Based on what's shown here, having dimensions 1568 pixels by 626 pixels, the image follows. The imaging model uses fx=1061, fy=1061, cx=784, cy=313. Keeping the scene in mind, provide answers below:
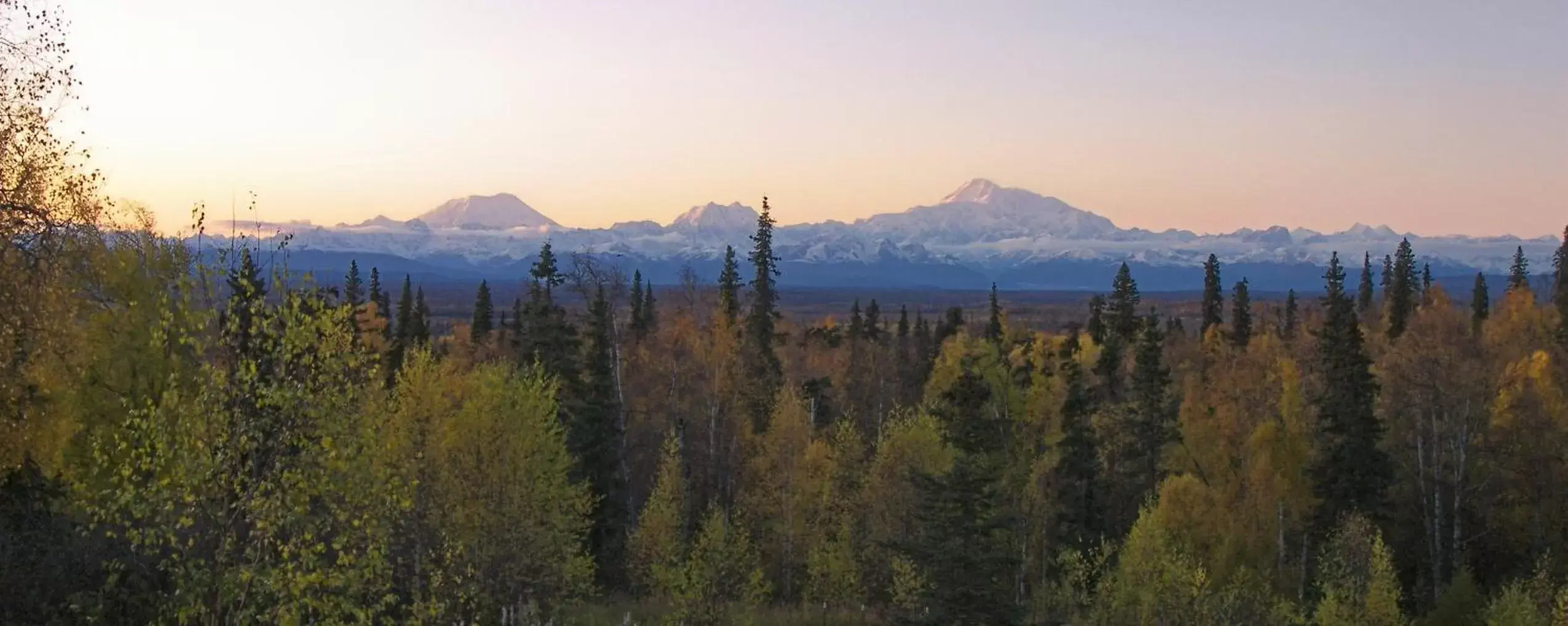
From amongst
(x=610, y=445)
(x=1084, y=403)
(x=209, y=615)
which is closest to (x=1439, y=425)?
(x=1084, y=403)

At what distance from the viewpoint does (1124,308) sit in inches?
3477

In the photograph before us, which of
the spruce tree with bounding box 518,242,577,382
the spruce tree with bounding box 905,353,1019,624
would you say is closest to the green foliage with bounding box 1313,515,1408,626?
the spruce tree with bounding box 905,353,1019,624

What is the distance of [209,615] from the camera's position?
44.0 feet

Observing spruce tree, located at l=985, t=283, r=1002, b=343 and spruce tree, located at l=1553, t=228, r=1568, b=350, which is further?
spruce tree, located at l=985, t=283, r=1002, b=343

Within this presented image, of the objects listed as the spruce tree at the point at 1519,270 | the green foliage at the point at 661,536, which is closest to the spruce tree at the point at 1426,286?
the spruce tree at the point at 1519,270

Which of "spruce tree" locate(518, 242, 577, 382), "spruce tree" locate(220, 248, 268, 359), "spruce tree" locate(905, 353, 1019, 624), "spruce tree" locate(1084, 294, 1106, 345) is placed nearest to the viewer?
"spruce tree" locate(220, 248, 268, 359)

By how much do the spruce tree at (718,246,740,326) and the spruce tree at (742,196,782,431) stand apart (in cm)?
119

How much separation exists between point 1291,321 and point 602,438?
227ft

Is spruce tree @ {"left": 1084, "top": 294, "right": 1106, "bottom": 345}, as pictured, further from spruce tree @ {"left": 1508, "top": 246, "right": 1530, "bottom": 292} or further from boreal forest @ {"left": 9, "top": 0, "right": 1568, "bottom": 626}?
spruce tree @ {"left": 1508, "top": 246, "right": 1530, "bottom": 292}

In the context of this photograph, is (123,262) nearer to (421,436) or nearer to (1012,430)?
(421,436)

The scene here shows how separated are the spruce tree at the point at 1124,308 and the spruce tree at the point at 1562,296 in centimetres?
2704

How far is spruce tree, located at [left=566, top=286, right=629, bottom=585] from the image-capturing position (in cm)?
5075

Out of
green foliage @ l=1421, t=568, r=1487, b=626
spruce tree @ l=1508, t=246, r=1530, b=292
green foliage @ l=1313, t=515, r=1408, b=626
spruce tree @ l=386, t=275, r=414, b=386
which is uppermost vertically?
spruce tree @ l=1508, t=246, r=1530, b=292

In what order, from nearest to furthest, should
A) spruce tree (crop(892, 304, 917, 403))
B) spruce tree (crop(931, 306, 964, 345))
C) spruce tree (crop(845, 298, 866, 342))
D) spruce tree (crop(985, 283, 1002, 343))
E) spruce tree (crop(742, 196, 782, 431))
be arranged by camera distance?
spruce tree (crop(742, 196, 782, 431)) → spruce tree (crop(892, 304, 917, 403)) → spruce tree (crop(985, 283, 1002, 343)) → spruce tree (crop(845, 298, 866, 342)) → spruce tree (crop(931, 306, 964, 345))
